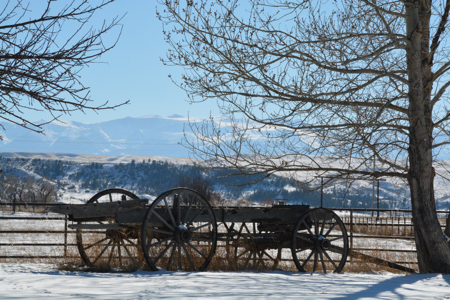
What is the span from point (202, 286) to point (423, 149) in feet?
16.6

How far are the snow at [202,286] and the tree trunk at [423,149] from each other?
1.33 meters

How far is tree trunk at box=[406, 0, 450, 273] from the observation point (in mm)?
8023

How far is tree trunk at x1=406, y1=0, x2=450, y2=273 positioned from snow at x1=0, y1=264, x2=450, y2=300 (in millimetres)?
1334

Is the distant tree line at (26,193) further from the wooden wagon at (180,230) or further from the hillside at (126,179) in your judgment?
the hillside at (126,179)

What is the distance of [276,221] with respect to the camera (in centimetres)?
800

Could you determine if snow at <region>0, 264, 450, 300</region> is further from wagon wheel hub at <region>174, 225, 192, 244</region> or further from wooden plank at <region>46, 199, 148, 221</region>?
wooden plank at <region>46, 199, 148, 221</region>

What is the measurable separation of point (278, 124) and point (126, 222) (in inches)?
127

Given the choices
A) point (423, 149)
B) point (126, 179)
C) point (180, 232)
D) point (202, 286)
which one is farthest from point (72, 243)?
point (126, 179)

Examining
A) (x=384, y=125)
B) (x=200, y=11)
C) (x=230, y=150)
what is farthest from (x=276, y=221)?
(x=200, y=11)

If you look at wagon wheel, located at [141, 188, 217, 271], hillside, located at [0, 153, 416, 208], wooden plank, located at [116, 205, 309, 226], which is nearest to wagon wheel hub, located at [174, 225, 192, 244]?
wagon wheel, located at [141, 188, 217, 271]

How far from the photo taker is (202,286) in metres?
5.39

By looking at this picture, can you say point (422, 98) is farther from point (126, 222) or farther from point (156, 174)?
point (156, 174)

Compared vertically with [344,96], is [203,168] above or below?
below

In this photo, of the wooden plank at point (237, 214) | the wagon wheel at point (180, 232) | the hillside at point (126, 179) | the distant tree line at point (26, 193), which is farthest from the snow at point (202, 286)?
the hillside at point (126, 179)
